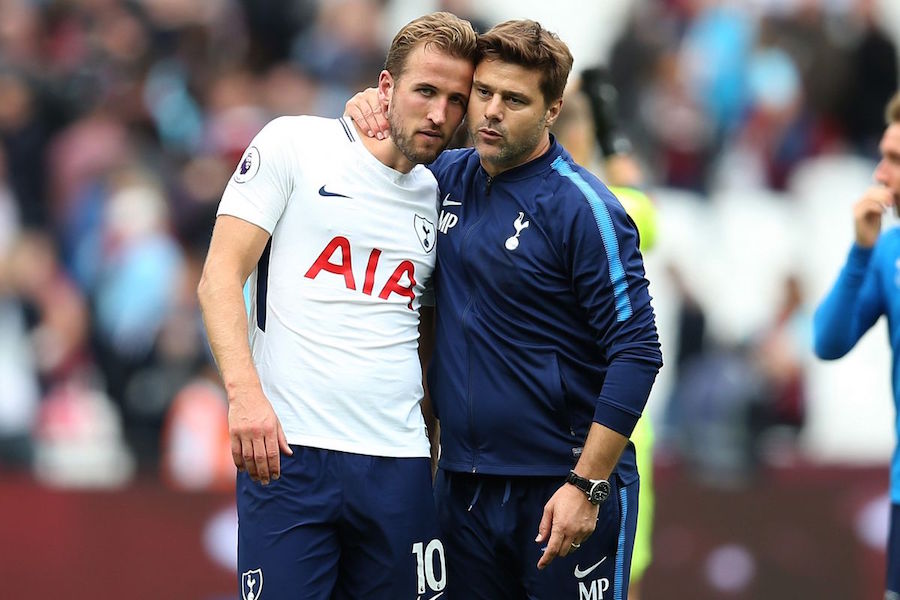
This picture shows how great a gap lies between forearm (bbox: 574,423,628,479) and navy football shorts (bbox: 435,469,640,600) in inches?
8.6

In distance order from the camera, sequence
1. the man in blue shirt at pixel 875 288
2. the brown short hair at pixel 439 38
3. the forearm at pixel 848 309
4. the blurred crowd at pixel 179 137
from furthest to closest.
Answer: the blurred crowd at pixel 179 137, the forearm at pixel 848 309, the man in blue shirt at pixel 875 288, the brown short hair at pixel 439 38

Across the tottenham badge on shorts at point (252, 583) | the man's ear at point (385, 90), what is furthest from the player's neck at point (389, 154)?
the tottenham badge on shorts at point (252, 583)

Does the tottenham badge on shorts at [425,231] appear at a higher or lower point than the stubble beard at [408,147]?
lower

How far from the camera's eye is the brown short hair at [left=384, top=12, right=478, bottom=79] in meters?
4.67

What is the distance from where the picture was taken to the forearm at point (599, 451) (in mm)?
4508

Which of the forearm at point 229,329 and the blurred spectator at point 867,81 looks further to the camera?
the blurred spectator at point 867,81

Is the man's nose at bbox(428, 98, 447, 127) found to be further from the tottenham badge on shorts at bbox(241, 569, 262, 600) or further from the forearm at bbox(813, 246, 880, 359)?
the forearm at bbox(813, 246, 880, 359)

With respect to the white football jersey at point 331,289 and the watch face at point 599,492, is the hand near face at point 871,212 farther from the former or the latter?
the white football jersey at point 331,289

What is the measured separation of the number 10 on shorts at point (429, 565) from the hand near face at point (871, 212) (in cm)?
211

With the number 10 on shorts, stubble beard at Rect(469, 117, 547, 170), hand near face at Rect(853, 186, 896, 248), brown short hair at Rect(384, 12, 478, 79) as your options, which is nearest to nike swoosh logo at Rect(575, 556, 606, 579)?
the number 10 on shorts

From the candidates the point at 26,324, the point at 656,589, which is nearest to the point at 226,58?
the point at 26,324

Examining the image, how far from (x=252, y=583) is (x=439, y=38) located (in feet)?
5.90

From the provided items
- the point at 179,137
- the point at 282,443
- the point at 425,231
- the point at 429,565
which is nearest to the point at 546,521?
the point at 429,565

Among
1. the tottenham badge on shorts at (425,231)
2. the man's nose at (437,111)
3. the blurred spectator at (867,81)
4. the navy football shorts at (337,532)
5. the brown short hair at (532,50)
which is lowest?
the navy football shorts at (337,532)
